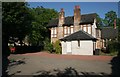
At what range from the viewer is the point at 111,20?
3839 inches

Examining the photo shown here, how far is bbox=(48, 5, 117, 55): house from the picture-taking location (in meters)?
33.4

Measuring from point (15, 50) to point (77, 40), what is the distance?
12.6 meters

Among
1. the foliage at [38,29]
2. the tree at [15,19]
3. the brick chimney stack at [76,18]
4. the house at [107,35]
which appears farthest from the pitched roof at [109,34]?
the tree at [15,19]

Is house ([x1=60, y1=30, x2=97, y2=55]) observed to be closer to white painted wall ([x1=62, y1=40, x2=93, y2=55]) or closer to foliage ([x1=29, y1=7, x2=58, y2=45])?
white painted wall ([x1=62, y1=40, x2=93, y2=55])

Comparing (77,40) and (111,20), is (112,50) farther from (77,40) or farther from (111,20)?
(111,20)


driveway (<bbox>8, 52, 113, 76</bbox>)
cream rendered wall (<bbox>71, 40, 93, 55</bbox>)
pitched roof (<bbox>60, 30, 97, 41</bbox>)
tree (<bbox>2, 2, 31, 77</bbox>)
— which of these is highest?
tree (<bbox>2, 2, 31, 77</bbox>)

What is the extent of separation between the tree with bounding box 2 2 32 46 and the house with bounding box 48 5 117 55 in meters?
8.20

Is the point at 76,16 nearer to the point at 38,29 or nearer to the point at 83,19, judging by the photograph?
the point at 83,19

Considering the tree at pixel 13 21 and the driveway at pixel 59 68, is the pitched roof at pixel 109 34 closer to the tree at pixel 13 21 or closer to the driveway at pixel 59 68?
the tree at pixel 13 21

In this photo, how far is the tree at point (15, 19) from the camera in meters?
27.1

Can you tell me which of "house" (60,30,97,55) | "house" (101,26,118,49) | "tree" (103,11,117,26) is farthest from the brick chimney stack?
"tree" (103,11,117,26)

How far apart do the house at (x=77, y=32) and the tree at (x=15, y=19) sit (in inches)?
323

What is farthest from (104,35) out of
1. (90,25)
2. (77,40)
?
(77,40)

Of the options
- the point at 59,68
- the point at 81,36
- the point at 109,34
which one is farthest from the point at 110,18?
the point at 59,68
